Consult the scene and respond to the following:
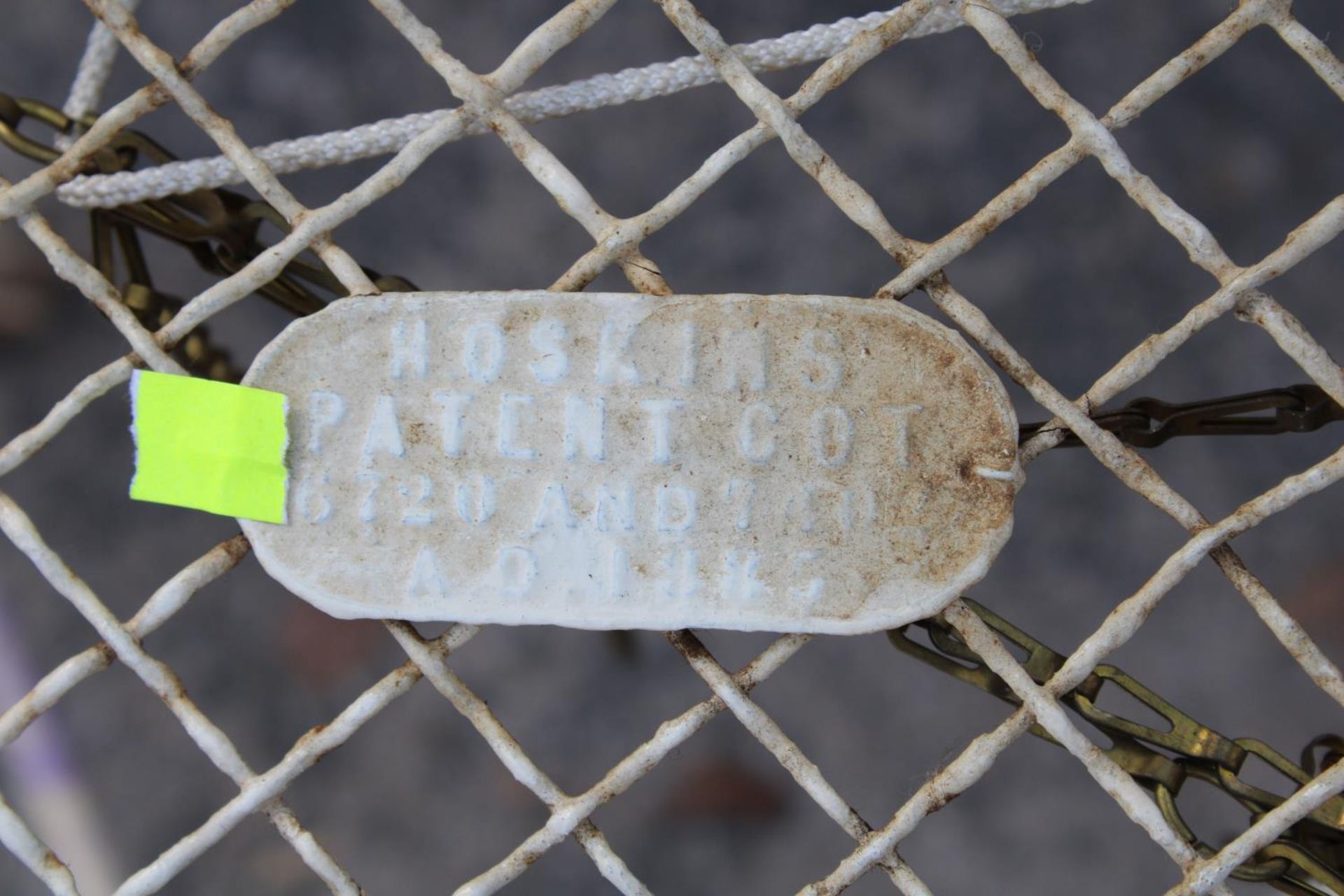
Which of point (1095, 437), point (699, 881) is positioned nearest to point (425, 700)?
point (699, 881)

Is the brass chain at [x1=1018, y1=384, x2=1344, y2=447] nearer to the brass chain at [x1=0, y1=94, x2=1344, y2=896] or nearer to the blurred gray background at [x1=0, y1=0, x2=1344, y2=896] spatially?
the brass chain at [x1=0, y1=94, x2=1344, y2=896]

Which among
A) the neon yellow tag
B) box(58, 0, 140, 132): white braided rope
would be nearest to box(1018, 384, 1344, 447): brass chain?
the neon yellow tag

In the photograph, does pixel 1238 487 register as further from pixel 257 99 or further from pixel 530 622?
pixel 257 99

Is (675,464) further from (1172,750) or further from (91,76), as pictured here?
(91,76)

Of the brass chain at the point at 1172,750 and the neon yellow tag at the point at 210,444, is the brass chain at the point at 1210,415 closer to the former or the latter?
the brass chain at the point at 1172,750

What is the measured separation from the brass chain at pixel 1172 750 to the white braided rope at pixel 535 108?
25cm

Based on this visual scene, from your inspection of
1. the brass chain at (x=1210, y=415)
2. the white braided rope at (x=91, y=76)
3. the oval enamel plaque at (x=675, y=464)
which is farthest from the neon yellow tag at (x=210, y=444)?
the brass chain at (x=1210, y=415)

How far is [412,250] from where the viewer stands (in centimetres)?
83

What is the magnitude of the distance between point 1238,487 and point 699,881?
51 cm

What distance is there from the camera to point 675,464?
441 millimetres

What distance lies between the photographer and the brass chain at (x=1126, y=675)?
0.46 metres

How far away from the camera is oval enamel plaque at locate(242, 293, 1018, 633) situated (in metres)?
0.44

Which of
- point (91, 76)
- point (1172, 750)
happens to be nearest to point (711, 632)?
point (1172, 750)

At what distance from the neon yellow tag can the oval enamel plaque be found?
0.09 feet
